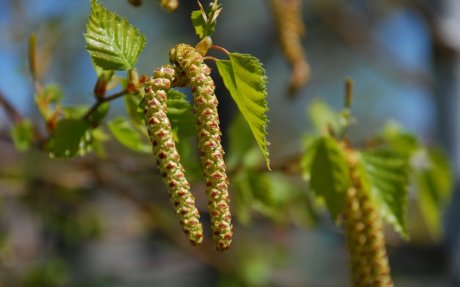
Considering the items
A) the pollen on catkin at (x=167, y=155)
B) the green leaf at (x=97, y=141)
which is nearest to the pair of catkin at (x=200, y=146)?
the pollen on catkin at (x=167, y=155)

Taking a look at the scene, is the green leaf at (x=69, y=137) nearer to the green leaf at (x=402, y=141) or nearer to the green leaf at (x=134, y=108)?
the green leaf at (x=134, y=108)

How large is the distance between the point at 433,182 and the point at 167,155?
693 mm

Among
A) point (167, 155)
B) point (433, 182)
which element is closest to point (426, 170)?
point (433, 182)

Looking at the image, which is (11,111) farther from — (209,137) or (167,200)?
(167,200)

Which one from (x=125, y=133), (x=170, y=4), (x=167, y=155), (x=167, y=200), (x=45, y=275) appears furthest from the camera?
(x=45, y=275)

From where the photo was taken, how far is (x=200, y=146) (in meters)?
0.46

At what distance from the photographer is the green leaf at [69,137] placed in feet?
2.09

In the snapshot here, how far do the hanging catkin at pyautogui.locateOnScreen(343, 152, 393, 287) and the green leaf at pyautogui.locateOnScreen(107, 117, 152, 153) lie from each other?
0.27 metres

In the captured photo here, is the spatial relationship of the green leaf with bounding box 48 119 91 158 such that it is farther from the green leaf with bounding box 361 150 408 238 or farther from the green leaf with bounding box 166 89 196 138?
the green leaf with bounding box 361 150 408 238

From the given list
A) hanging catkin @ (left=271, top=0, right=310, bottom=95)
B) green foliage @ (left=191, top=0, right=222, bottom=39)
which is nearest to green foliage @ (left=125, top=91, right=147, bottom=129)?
green foliage @ (left=191, top=0, right=222, bottom=39)

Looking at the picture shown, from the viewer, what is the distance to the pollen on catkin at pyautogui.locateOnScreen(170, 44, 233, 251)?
0.44 metres

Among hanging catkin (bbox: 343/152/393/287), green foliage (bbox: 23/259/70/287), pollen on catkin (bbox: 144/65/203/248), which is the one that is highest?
pollen on catkin (bbox: 144/65/203/248)

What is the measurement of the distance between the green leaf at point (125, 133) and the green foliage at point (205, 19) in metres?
0.22

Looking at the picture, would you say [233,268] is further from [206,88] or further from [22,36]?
[206,88]
